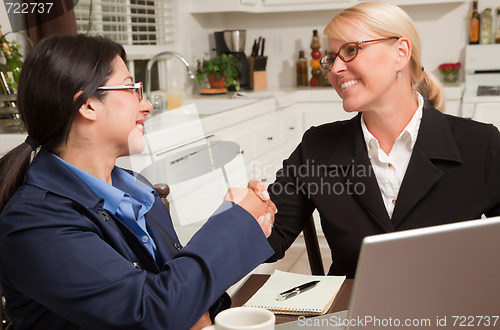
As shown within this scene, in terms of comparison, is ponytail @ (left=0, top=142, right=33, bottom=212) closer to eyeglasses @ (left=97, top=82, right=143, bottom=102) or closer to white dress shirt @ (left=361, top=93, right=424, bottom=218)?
eyeglasses @ (left=97, top=82, right=143, bottom=102)

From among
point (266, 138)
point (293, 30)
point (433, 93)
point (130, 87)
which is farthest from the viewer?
point (293, 30)

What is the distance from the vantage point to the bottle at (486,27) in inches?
179

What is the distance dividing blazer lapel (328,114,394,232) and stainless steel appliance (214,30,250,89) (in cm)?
282

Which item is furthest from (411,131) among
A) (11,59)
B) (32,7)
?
(32,7)

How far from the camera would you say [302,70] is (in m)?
4.91

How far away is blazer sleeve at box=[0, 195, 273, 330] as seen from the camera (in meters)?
0.99

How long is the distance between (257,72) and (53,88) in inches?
144

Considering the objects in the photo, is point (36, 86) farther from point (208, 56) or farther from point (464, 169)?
point (208, 56)

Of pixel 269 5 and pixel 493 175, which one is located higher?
pixel 269 5

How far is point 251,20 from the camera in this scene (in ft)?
16.8

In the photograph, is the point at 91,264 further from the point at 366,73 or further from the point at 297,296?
the point at 366,73

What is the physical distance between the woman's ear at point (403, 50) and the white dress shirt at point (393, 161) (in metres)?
0.15

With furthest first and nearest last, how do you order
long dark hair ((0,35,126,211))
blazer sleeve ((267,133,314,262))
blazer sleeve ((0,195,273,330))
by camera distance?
blazer sleeve ((267,133,314,262))
long dark hair ((0,35,126,211))
blazer sleeve ((0,195,273,330))

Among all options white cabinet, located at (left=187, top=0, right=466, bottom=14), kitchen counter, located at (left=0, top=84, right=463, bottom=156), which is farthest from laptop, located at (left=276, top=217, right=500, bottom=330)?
white cabinet, located at (left=187, top=0, right=466, bottom=14)
